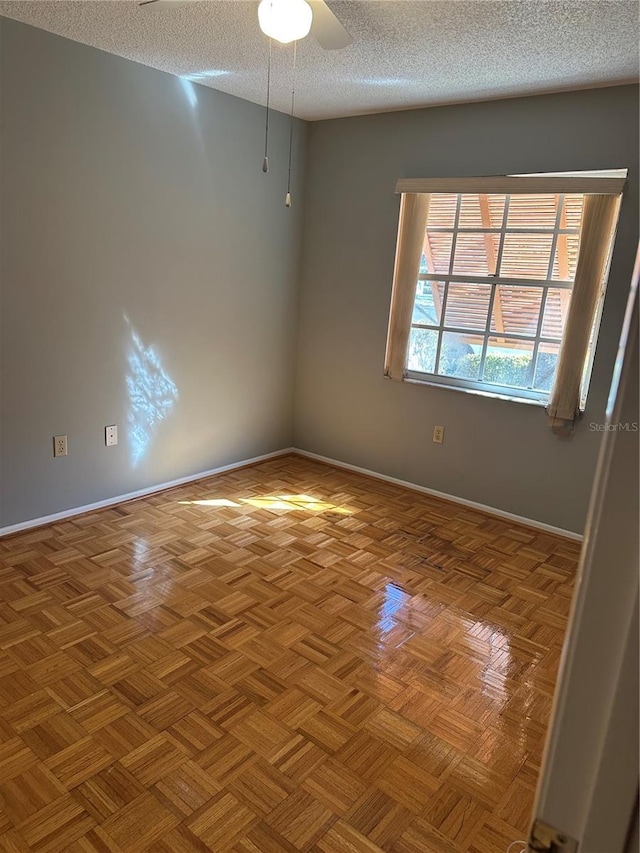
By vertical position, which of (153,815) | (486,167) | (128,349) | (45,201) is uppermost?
(486,167)

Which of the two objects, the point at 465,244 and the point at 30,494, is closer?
the point at 30,494

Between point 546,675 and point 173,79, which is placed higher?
point 173,79

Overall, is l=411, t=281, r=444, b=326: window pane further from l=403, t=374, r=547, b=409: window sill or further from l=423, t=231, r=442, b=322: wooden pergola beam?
l=403, t=374, r=547, b=409: window sill

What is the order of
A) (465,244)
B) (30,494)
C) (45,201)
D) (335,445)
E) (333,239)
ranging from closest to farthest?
(45,201) → (30,494) → (465,244) → (333,239) → (335,445)

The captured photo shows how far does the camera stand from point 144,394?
3.32 metres

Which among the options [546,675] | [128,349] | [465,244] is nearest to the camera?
[546,675]

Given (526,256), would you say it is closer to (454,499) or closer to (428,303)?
(428,303)

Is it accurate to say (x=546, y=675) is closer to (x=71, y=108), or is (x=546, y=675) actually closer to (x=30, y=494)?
(x=30, y=494)

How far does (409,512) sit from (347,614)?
1.18 metres

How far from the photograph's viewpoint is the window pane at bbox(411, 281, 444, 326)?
3605mm

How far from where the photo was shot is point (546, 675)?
2115 millimetres

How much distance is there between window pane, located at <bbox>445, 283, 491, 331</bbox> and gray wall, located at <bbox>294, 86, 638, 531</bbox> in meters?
0.41

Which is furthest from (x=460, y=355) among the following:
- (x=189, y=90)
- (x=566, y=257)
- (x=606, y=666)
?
(x=606, y=666)

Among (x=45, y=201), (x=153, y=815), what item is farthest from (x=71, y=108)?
(x=153, y=815)
